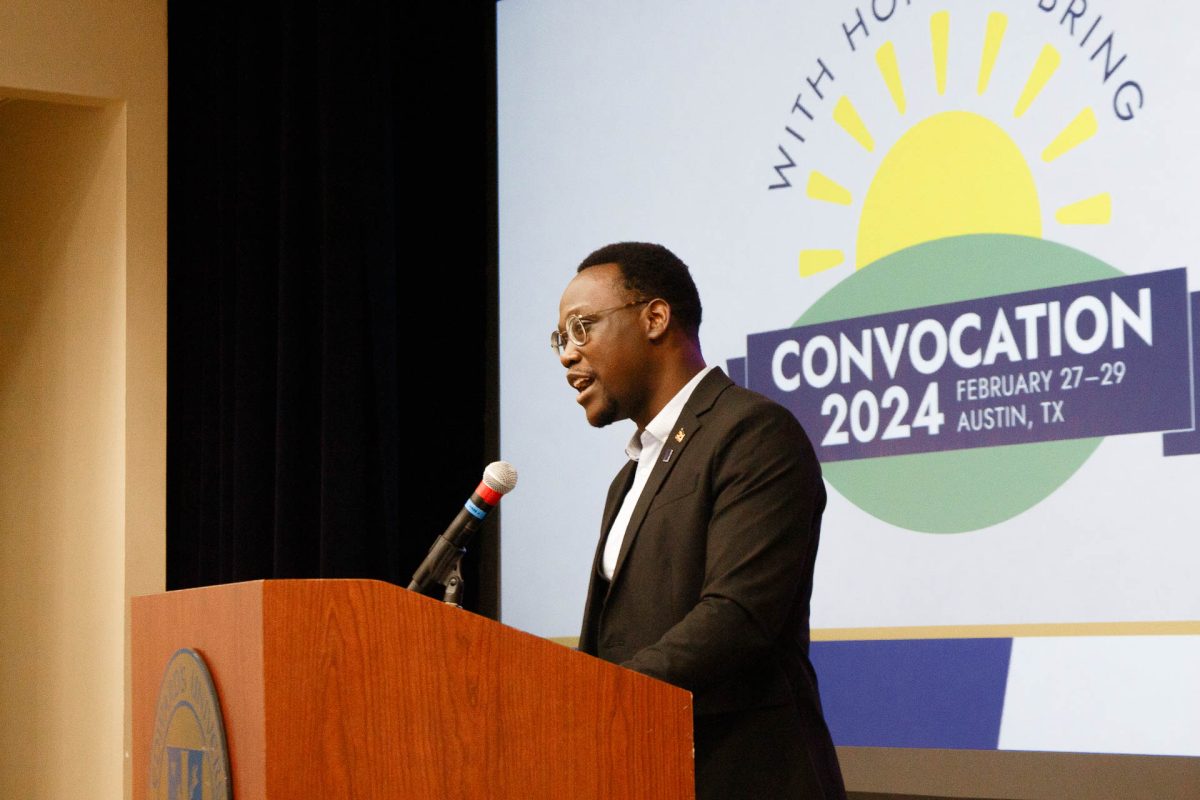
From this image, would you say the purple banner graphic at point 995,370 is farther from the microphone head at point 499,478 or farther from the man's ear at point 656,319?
the microphone head at point 499,478

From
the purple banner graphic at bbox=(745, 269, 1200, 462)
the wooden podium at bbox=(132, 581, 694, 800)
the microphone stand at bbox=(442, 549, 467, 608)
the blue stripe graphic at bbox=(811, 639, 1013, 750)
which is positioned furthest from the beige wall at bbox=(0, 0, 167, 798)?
the wooden podium at bbox=(132, 581, 694, 800)

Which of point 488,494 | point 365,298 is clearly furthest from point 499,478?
point 365,298

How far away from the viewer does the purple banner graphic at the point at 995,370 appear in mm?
2580

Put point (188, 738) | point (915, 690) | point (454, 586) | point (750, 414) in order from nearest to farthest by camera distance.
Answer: point (188, 738) < point (454, 586) < point (750, 414) < point (915, 690)

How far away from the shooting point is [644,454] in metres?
2.43

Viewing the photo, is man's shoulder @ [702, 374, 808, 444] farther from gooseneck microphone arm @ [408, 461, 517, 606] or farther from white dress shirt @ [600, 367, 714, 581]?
gooseneck microphone arm @ [408, 461, 517, 606]

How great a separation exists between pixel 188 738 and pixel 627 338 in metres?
0.92

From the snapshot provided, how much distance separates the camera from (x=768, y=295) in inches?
131

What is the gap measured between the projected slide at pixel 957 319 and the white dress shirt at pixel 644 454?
0.71 meters

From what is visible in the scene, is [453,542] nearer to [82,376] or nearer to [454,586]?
[454,586]

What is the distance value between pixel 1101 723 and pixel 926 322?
0.82m

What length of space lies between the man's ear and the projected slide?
74cm

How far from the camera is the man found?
6.78ft

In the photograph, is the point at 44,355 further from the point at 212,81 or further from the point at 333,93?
the point at 333,93
